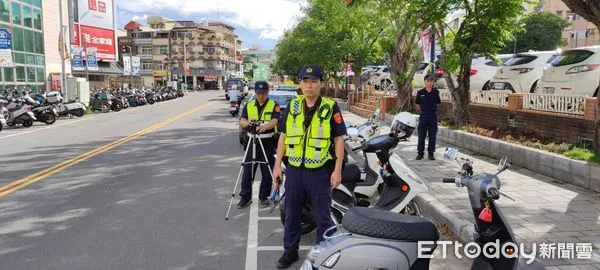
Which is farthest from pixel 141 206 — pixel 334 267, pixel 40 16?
pixel 40 16

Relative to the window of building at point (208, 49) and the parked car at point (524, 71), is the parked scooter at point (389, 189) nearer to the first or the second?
the parked car at point (524, 71)

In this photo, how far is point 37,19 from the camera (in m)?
33.3

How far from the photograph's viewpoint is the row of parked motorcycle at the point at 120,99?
2642 cm

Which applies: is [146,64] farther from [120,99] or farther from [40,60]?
[120,99]

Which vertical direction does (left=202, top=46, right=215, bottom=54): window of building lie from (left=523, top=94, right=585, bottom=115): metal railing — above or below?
above

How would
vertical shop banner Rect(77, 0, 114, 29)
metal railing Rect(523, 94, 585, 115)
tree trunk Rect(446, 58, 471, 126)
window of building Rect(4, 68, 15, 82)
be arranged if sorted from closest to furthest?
metal railing Rect(523, 94, 585, 115) < tree trunk Rect(446, 58, 471, 126) < window of building Rect(4, 68, 15, 82) < vertical shop banner Rect(77, 0, 114, 29)

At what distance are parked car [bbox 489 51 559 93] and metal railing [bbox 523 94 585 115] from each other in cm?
262

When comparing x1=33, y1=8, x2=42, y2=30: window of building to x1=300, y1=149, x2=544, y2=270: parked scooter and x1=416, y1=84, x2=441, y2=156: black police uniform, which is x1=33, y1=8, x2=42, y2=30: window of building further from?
x1=300, y1=149, x2=544, y2=270: parked scooter

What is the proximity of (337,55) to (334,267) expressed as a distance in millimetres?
27277

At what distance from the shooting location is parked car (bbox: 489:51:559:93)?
12.6 metres

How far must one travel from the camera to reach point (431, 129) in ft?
31.0

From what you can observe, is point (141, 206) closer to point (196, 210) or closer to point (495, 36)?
point (196, 210)

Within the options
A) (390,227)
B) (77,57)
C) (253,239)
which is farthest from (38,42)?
(390,227)

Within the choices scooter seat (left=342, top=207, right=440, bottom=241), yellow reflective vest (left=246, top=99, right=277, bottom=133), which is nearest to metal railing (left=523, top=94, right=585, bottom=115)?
yellow reflective vest (left=246, top=99, right=277, bottom=133)
